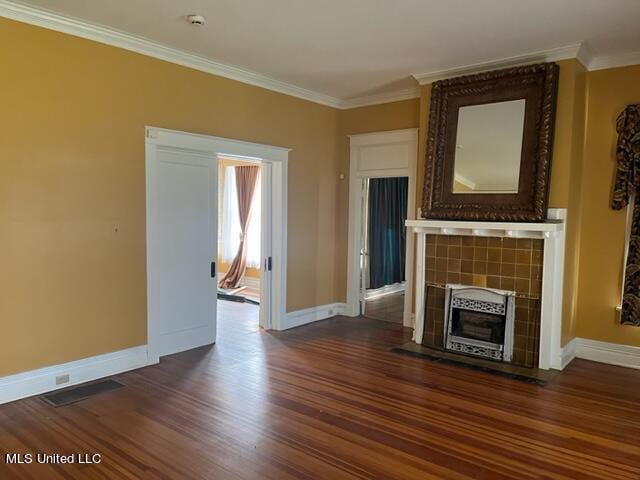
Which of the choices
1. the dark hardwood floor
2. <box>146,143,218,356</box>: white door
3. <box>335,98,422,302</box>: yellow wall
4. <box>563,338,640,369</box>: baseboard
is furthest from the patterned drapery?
<box>146,143,218,356</box>: white door

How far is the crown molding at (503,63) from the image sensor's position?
4426mm

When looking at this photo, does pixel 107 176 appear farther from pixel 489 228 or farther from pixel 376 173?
pixel 489 228

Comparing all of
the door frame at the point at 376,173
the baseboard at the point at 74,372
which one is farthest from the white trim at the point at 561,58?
the baseboard at the point at 74,372

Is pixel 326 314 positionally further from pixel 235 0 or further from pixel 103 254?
pixel 235 0

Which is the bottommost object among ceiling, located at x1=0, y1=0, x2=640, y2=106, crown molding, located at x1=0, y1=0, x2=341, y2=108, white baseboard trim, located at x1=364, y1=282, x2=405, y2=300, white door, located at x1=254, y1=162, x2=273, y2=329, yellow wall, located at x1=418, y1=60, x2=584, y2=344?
white baseboard trim, located at x1=364, y1=282, x2=405, y2=300

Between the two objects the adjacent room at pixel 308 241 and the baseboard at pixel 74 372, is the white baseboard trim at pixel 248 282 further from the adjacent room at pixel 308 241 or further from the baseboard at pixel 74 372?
the baseboard at pixel 74 372

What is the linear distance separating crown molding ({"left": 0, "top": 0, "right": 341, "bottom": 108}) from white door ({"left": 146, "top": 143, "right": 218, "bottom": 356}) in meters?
0.89

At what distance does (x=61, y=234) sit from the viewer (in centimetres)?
388

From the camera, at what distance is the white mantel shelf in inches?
174

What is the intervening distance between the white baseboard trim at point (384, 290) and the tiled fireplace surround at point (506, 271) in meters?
3.03

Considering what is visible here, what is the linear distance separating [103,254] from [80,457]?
1.84m

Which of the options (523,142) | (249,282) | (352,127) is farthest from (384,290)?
(523,142)

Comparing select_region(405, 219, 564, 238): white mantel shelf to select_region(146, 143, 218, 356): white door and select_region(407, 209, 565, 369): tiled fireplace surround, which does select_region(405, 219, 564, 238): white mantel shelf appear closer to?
select_region(407, 209, 565, 369): tiled fireplace surround

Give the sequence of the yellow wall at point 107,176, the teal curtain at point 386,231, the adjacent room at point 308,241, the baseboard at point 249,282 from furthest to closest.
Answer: the baseboard at point 249,282 < the teal curtain at point 386,231 < the yellow wall at point 107,176 < the adjacent room at point 308,241
